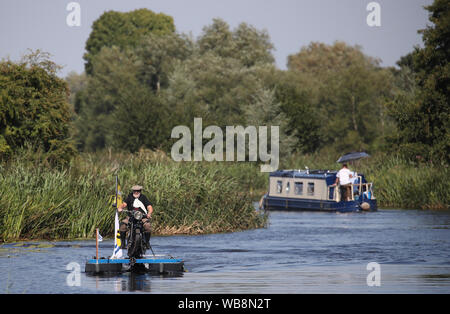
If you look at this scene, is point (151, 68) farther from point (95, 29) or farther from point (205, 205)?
point (205, 205)

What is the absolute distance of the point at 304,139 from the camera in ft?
263

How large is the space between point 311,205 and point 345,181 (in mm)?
2795

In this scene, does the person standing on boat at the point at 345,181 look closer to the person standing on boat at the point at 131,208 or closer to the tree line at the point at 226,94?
the tree line at the point at 226,94

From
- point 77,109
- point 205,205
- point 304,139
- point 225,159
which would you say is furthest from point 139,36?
point 205,205

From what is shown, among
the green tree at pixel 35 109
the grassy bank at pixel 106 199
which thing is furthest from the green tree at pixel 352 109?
the grassy bank at pixel 106 199

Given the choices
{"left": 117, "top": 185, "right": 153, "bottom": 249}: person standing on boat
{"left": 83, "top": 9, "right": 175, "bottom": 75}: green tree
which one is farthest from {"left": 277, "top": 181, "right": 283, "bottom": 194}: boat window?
{"left": 83, "top": 9, "right": 175, "bottom": 75}: green tree

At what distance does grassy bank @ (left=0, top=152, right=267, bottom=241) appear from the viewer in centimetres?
2864

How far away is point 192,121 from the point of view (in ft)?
242

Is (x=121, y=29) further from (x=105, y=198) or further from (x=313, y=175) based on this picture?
(x=105, y=198)

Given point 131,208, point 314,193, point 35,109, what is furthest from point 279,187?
point 131,208

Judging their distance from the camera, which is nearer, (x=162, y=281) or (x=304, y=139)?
(x=162, y=281)

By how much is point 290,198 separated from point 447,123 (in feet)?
40.4

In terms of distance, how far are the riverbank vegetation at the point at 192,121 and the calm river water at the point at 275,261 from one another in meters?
1.57

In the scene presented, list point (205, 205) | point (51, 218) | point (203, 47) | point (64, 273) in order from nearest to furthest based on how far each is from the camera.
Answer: point (64, 273) → point (51, 218) → point (205, 205) → point (203, 47)
